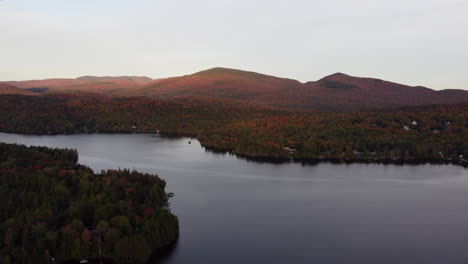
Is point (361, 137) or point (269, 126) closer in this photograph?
point (361, 137)

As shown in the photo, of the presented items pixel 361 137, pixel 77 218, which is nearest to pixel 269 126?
pixel 361 137

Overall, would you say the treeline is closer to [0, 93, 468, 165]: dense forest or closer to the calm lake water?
[0, 93, 468, 165]: dense forest

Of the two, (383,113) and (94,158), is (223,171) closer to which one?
(94,158)

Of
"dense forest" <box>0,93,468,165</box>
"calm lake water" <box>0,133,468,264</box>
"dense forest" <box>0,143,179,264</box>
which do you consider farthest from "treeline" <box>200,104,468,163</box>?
"dense forest" <box>0,143,179,264</box>

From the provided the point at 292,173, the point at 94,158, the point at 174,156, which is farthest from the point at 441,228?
the point at 94,158

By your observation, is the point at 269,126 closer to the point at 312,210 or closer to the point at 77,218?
the point at 312,210

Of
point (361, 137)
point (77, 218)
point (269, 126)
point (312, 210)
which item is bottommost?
point (312, 210)
